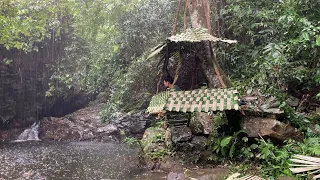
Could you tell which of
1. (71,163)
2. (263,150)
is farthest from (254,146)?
(71,163)

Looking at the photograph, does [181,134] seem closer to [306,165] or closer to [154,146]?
[154,146]

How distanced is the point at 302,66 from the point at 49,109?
1298 cm

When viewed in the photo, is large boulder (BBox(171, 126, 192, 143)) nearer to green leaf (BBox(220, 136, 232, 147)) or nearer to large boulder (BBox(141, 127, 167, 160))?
large boulder (BBox(141, 127, 167, 160))

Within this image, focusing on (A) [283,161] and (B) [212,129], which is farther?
(B) [212,129]

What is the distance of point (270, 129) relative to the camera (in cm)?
492

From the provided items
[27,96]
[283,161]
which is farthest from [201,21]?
[27,96]

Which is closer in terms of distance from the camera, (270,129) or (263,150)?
(263,150)

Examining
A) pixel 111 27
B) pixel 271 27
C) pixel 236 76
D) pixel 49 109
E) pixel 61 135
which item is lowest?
pixel 61 135

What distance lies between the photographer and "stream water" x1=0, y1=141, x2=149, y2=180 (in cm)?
593

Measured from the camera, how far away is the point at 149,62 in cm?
972

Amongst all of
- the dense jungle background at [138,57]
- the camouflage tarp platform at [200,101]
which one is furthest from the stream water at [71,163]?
the dense jungle background at [138,57]

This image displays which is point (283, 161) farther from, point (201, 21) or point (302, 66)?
point (201, 21)

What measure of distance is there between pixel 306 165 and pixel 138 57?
7.60 meters

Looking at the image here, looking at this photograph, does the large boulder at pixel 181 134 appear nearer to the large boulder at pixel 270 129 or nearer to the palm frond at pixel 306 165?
the large boulder at pixel 270 129
